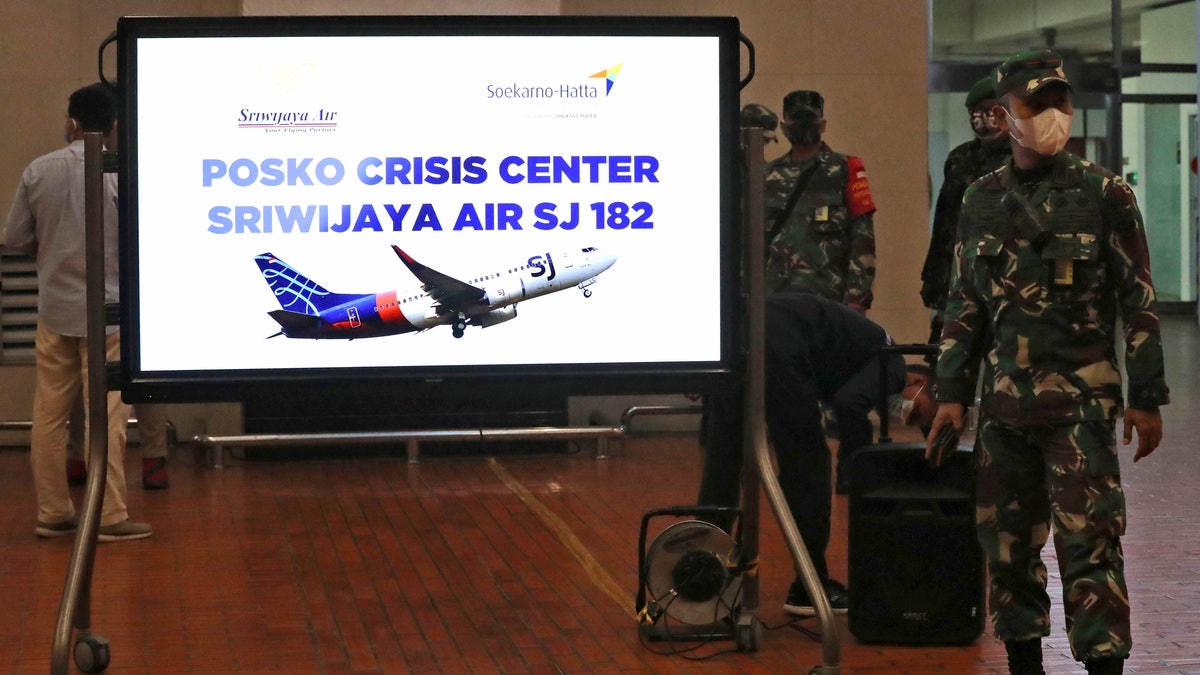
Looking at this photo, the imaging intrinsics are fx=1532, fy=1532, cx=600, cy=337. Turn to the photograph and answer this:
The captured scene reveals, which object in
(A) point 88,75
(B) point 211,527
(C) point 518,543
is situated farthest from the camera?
(A) point 88,75

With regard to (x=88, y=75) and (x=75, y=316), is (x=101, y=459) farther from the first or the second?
(x=88, y=75)

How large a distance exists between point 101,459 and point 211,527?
265 cm

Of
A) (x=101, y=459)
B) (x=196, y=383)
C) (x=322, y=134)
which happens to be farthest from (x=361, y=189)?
(x=101, y=459)

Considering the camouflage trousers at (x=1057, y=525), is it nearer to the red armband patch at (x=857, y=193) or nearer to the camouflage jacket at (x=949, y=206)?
the camouflage jacket at (x=949, y=206)

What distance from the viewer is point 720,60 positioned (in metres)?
4.77

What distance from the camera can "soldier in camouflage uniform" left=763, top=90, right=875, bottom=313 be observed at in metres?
7.82

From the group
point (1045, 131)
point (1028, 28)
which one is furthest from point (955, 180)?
point (1028, 28)

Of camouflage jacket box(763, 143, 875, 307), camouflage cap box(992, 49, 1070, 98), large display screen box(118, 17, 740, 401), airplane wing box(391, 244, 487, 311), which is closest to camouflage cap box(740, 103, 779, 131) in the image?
camouflage jacket box(763, 143, 875, 307)

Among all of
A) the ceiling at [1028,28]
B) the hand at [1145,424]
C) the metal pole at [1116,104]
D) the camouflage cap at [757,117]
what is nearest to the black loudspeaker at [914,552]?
the hand at [1145,424]

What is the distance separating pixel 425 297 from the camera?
478 cm

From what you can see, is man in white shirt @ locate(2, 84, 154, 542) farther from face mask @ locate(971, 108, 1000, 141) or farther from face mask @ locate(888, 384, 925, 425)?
face mask @ locate(971, 108, 1000, 141)

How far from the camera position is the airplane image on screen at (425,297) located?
4.74 metres

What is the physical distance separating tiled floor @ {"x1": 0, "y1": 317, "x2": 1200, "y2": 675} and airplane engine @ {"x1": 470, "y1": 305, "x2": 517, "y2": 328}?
1.10 m

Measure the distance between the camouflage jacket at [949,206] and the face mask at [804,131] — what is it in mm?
675
